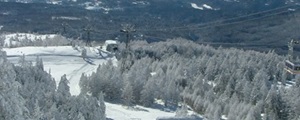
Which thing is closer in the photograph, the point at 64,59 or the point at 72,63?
the point at 72,63

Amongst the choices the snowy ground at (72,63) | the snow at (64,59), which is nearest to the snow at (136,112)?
the snowy ground at (72,63)

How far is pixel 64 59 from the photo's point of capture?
5032 inches

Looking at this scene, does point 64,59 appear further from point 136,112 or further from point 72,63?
point 136,112

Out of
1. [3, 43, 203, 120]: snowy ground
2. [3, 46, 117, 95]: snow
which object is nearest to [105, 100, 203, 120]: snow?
[3, 43, 203, 120]: snowy ground

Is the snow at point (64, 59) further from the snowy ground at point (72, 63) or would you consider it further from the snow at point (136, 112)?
the snow at point (136, 112)

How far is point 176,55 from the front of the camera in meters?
137

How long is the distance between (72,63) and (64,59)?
3900 millimetres

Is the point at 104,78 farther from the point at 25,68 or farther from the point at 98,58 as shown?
the point at 98,58

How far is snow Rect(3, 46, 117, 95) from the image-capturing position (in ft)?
378

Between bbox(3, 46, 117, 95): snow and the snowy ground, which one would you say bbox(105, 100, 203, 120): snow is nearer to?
the snowy ground

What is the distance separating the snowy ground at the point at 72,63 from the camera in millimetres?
84062

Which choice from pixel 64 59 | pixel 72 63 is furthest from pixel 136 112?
pixel 64 59

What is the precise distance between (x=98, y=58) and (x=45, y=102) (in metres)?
74.7

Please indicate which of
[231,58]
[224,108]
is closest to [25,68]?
[224,108]
